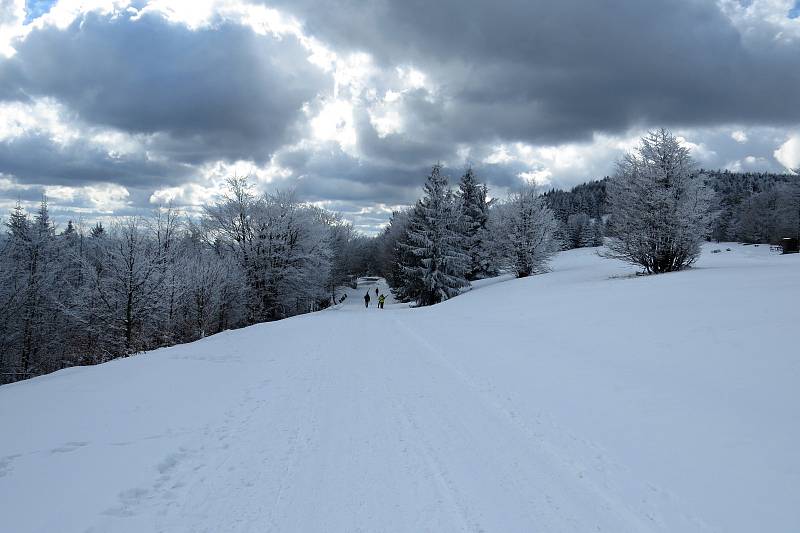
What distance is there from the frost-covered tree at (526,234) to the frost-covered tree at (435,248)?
14.0ft

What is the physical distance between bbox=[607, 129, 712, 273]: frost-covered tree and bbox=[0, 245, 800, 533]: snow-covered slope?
450 inches

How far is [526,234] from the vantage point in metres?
37.9

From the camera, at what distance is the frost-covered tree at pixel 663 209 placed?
22250mm

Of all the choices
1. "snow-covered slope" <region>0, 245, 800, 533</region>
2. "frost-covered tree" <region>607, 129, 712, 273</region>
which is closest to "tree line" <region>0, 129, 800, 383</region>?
"frost-covered tree" <region>607, 129, 712, 273</region>

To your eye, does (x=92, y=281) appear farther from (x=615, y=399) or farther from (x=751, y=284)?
(x=751, y=284)

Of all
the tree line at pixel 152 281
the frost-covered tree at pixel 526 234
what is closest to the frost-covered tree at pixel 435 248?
the frost-covered tree at pixel 526 234

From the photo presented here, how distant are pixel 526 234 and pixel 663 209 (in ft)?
51.6

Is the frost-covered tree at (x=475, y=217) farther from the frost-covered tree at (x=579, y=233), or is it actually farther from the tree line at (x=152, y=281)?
the frost-covered tree at (x=579, y=233)

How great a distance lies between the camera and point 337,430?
20.4 feet

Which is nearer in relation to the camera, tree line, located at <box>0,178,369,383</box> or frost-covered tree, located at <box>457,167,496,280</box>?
tree line, located at <box>0,178,369,383</box>

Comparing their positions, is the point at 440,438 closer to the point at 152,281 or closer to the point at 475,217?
the point at 152,281

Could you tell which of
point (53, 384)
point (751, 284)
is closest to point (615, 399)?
point (751, 284)

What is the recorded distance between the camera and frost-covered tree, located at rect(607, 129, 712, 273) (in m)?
22.2

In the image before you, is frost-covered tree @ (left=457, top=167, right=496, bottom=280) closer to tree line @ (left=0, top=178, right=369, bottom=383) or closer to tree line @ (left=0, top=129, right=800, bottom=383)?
tree line @ (left=0, top=129, right=800, bottom=383)
